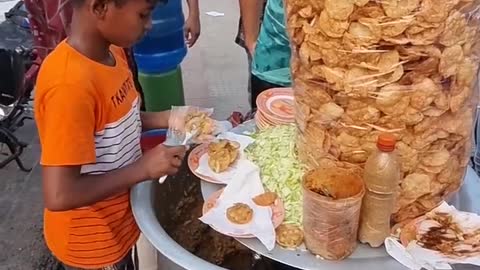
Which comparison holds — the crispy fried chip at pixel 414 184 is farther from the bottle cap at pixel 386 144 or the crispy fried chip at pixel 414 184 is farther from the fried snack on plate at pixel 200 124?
the fried snack on plate at pixel 200 124

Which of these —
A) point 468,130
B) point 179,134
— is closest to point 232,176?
point 179,134

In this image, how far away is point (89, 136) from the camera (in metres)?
1.48

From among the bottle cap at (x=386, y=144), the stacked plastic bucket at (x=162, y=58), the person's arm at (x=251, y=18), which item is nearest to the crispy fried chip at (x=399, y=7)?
the bottle cap at (x=386, y=144)

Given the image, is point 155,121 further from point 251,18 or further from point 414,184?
point 251,18

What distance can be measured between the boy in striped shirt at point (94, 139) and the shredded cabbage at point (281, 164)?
0.22 m

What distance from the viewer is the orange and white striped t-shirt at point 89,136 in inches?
56.8

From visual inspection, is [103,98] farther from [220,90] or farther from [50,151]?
[220,90]

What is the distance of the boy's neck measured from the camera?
4.94 ft

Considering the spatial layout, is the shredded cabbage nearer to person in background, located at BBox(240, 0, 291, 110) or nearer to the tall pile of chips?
the tall pile of chips

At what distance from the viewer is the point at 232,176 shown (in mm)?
1640

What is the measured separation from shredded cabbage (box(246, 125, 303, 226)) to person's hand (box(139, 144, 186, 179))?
8.6 inches

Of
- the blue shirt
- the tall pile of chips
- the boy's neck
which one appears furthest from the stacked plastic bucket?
the tall pile of chips

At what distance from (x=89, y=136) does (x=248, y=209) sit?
0.38 metres

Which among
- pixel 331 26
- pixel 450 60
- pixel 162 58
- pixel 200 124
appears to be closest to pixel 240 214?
pixel 200 124
